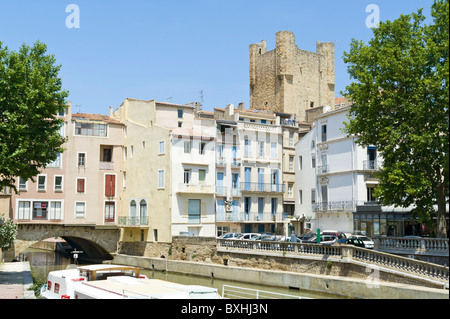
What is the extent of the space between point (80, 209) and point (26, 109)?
83.2 ft

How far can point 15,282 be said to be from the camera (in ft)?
110

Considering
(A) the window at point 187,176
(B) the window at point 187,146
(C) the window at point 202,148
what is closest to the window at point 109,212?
(A) the window at point 187,176

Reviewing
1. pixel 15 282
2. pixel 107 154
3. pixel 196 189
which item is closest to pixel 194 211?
pixel 196 189

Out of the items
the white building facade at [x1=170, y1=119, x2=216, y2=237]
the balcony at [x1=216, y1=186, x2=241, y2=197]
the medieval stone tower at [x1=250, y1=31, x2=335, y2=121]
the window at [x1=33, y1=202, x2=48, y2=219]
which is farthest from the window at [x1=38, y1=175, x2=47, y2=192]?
the medieval stone tower at [x1=250, y1=31, x2=335, y2=121]

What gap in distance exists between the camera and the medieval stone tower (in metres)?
92.8

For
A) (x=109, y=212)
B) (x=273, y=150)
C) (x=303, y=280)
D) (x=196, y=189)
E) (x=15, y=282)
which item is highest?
(x=273, y=150)

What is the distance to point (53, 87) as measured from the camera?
34.2m

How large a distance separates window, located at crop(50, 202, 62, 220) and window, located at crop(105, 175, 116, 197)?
5137mm

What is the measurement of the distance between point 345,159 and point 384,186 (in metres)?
22.3

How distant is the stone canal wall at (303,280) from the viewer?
2811cm

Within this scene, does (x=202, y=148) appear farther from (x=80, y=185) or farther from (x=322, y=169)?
(x=322, y=169)

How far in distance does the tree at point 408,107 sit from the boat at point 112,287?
1542 cm
